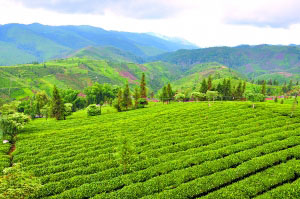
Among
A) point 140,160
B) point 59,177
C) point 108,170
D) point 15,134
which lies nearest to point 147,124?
point 140,160

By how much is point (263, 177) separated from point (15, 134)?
61769 mm

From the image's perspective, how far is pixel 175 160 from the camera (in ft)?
106

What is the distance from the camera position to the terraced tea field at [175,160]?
25.0 metres

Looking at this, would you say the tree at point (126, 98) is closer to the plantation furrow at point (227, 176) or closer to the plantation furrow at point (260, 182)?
the plantation furrow at point (227, 176)

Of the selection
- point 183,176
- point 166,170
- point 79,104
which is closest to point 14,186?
point 166,170

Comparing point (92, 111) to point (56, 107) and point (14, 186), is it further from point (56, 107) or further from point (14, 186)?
point (14, 186)

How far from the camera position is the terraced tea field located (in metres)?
25.0

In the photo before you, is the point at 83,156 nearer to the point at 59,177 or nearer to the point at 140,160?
the point at 59,177

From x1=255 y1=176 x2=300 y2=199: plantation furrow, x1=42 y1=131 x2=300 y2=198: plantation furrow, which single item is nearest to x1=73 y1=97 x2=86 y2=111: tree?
x1=42 y1=131 x2=300 y2=198: plantation furrow

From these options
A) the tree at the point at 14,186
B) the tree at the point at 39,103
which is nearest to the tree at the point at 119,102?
the tree at the point at 39,103

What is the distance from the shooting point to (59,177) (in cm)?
3014

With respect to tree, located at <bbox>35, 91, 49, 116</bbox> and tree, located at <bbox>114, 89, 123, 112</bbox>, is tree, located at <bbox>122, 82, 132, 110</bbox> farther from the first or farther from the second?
tree, located at <bbox>35, 91, 49, 116</bbox>

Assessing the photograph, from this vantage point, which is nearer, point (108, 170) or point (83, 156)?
point (108, 170)

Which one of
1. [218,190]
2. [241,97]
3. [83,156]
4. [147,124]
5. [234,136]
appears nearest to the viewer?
[218,190]
